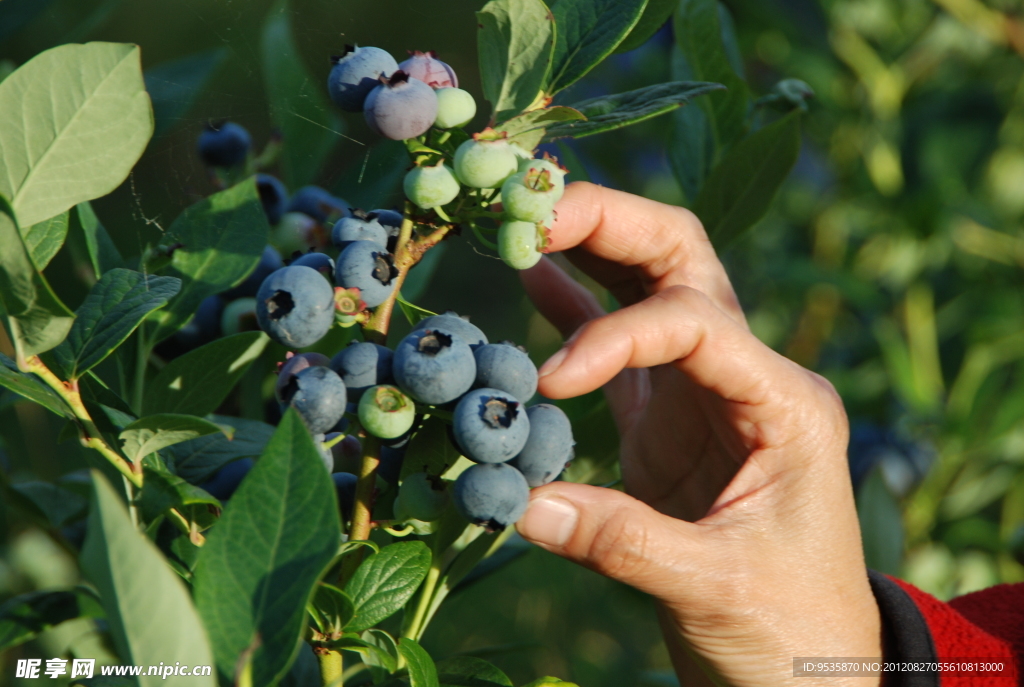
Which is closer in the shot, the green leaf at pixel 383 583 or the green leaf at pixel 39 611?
the green leaf at pixel 383 583

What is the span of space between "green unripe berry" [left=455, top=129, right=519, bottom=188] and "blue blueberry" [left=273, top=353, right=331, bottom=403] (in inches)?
7.2

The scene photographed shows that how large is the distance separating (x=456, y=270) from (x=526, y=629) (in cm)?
224

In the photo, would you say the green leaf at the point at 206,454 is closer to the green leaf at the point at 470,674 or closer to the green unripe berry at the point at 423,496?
the green unripe berry at the point at 423,496

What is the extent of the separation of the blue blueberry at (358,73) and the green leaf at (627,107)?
0.48ft

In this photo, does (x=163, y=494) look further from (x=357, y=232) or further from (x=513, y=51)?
(x=513, y=51)

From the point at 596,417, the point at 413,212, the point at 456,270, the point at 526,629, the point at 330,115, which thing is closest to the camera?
the point at 413,212

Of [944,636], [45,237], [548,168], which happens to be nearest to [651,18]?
[548,168]

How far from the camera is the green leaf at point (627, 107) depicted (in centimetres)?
64

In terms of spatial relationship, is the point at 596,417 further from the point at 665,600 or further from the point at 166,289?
the point at 166,289

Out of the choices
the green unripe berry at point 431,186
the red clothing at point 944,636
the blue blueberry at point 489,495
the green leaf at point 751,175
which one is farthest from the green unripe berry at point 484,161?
the red clothing at point 944,636

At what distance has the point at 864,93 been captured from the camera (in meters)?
2.35

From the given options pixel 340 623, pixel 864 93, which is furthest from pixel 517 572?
pixel 340 623

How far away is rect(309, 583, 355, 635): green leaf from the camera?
0.58 meters

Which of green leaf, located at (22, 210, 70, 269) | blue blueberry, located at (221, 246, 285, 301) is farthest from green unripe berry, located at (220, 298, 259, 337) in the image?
green leaf, located at (22, 210, 70, 269)
